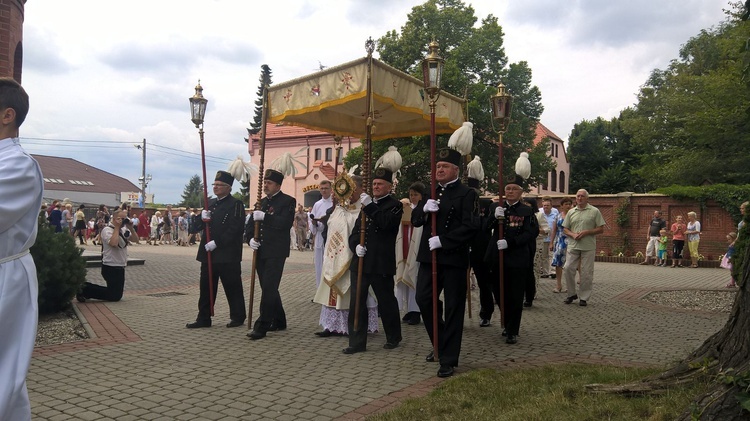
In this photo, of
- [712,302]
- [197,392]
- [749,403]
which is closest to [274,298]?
[197,392]

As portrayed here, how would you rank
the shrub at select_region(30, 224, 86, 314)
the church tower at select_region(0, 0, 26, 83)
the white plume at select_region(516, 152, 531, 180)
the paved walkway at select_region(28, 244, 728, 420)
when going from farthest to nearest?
the church tower at select_region(0, 0, 26, 83) → the white plume at select_region(516, 152, 531, 180) → the shrub at select_region(30, 224, 86, 314) → the paved walkway at select_region(28, 244, 728, 420)

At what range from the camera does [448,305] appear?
572 centimetres

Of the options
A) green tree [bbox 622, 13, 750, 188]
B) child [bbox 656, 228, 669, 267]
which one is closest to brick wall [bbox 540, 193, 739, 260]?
child [bbox 656, 228, 669, 267]

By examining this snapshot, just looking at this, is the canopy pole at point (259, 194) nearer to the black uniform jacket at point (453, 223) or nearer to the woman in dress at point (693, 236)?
the black uniform jacket at point (453, 223)

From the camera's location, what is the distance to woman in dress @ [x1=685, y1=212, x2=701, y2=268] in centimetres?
2131

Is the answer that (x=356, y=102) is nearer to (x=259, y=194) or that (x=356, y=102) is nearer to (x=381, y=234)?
(x=259, y=194)

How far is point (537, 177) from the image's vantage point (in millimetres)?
34750

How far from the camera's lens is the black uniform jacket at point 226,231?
7.95 metres

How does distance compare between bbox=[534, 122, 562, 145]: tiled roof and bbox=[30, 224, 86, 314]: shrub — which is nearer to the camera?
bbox=[30, 224, 86, 314]: shrub

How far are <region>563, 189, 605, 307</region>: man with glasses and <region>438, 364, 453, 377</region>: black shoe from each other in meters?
5.57

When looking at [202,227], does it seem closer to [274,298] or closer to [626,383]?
[274,298]

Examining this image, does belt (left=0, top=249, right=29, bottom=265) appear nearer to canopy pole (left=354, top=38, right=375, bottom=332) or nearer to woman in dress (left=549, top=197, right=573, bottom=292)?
canopy pole (left=354, top=38, right=375, bottom=332)

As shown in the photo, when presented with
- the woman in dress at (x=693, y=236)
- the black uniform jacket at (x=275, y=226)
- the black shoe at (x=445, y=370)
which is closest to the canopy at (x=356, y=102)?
the black uniform jacket at (x=275, y=226)

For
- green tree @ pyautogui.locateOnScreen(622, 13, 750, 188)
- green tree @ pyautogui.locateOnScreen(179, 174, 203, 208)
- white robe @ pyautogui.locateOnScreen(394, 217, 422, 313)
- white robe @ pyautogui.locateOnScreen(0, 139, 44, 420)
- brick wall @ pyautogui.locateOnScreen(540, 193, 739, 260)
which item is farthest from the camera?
green tree @ pyautogui.locateOnScreen(179, 174, 203, 208)
